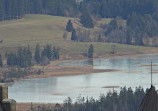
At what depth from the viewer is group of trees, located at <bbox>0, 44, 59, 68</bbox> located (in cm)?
13988

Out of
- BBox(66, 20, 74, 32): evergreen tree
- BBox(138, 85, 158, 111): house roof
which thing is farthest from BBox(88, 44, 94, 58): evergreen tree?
BBox(138, 85, 158, 111): house roof

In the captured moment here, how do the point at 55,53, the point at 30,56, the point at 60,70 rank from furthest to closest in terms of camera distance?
the point at 55,53 → the point at 30,56 → the point at 60,70

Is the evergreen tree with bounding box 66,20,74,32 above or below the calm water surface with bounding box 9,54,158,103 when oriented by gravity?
above

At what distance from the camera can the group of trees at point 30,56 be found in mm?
139875

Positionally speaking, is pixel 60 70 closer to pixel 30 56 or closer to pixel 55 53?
pixel 30 56

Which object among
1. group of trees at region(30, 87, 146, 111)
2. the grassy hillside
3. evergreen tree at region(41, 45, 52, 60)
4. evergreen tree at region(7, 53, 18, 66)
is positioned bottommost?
group of trees at region(30, 87, 146, 111)

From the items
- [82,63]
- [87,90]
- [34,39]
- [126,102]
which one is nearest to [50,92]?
[87,90]

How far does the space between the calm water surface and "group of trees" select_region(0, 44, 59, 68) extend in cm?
676

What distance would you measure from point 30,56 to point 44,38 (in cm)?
2828

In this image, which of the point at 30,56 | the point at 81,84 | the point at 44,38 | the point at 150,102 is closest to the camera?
the point at 150,102

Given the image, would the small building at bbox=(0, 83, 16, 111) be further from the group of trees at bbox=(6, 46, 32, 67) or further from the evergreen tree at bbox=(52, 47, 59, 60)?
the evergreen tree at bbox=(52, 47, 59, 60)

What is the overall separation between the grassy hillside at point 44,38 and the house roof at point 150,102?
462ft

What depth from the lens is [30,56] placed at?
473ft

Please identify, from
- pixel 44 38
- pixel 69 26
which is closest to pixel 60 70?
pixel 44 38
